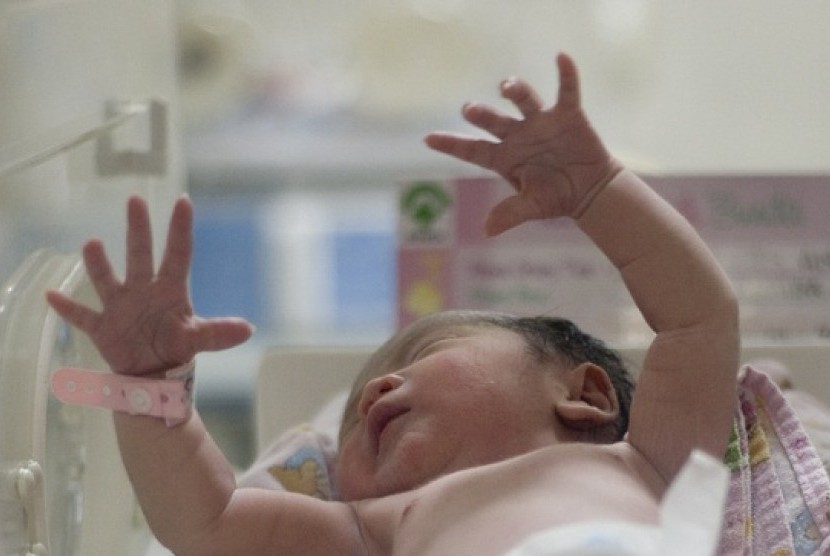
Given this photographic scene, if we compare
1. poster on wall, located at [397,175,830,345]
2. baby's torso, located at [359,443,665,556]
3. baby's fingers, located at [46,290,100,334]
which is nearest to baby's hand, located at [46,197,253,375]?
baby's fingers, located at [46,290,100,334]

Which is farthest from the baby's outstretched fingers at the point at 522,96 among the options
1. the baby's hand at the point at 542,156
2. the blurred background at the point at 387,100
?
the blurred background at the point at 387,100

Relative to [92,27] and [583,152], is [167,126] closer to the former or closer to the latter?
[92,27]

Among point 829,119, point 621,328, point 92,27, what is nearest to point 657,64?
point 829,119

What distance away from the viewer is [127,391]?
0.62 m

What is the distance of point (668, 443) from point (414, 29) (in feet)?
3.98

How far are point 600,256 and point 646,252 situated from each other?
380 mm

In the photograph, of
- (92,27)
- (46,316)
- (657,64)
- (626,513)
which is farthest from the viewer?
Answer: (657,64)

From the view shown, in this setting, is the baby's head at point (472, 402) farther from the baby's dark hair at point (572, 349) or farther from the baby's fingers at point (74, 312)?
the baby's fingers at point (74, 312)

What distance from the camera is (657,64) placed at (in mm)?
1918

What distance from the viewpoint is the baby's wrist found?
0.70 meters

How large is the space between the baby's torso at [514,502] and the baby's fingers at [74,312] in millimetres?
206

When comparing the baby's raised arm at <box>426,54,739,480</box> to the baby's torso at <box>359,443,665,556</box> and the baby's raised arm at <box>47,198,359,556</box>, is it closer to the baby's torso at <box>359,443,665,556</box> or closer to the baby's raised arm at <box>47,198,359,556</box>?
the baby's torso at <box>359,443,665,556</box>

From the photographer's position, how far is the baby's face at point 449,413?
73cm

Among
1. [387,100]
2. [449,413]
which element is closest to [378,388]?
[449,413]
